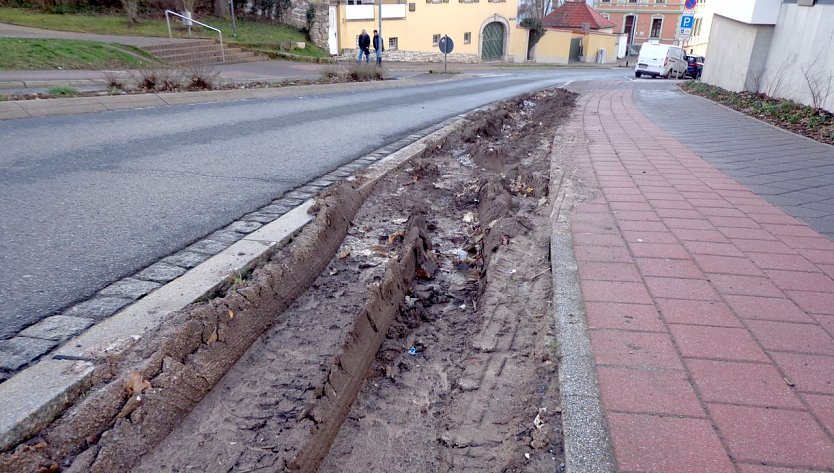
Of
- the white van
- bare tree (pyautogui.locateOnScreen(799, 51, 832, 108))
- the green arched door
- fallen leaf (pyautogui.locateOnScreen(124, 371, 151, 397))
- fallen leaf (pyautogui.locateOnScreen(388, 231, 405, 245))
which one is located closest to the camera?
fallen leaf (pyautogui.locateOnScreen(124, 371, 151, 397))

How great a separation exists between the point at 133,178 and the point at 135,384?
344cm

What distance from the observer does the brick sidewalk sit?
1950 millimetres

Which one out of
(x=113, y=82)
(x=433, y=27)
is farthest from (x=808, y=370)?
(x=433, y=27)

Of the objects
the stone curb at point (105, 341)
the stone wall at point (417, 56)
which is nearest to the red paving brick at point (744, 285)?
the stone curb at point (105, 341)

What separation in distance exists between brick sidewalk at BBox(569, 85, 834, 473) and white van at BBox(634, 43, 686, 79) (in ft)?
103

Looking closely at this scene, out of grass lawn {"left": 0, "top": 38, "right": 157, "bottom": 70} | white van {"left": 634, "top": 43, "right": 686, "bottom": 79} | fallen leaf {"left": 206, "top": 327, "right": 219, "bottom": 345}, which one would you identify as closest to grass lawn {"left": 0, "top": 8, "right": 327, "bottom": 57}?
grass lawn {"left": 0, "top": 38, "right": 157, "bottom": 70}

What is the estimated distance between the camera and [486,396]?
2443mm

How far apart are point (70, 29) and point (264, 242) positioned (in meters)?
21.2

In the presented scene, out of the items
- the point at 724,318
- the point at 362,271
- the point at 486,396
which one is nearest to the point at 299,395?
the point at 486,396

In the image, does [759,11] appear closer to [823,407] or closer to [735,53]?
[735,53]

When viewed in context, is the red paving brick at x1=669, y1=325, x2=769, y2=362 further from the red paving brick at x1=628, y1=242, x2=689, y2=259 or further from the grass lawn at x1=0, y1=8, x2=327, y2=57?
the grass lawn at x1=0, y1=8, x2=327, y2=57

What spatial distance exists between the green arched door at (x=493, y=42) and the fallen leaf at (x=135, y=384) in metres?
43.1

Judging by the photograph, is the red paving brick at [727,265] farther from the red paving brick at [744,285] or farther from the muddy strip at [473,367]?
the muddy strip at [473,367]

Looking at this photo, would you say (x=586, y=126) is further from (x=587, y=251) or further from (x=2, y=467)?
(x=2, y=467)
